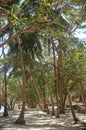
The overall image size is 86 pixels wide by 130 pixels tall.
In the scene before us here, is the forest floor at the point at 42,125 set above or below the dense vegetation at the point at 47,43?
below

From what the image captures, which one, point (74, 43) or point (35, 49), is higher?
point (35, 49)

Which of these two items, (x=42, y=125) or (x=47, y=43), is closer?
(x=42, y=125)

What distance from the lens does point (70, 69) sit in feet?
70.8

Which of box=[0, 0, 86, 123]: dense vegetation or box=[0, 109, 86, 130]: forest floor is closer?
box=[0, 0, 86, 123]: dense vegetation

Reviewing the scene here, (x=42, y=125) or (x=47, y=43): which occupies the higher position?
(x=47, y=43)

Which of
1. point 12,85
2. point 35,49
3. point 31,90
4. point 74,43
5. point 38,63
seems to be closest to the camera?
point 74,43

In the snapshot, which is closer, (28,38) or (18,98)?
(28,38)

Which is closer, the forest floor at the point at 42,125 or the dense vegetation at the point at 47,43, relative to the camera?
the dense vegetation at the point at 47,43

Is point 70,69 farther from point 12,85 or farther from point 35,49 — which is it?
point 12,85

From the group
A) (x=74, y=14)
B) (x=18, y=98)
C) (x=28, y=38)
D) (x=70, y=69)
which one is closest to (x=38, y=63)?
(x=28, y=38)

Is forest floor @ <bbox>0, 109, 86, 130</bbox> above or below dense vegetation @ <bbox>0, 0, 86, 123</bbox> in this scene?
below

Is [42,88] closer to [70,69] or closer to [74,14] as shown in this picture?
[70,69]

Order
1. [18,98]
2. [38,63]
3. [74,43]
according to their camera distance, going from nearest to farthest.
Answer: [74,43] < [38,63] < [18,98]

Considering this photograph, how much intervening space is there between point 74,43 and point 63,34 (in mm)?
667
